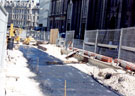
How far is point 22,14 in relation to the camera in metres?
113

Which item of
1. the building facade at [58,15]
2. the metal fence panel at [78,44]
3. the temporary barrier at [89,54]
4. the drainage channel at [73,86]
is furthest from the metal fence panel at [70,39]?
the building facade at [58,15]

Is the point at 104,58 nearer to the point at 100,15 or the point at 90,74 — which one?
the point at 90,74

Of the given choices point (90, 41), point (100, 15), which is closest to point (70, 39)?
point (90, 41)

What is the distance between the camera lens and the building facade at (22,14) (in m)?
112

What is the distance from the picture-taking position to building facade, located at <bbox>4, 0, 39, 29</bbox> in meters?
112

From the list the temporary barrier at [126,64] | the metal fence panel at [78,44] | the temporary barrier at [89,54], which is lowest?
the temporary barrier at [89,54]

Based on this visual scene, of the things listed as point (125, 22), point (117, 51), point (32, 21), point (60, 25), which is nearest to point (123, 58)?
point (117, 51)

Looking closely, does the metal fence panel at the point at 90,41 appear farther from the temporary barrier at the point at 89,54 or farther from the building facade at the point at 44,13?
the building facade at the point at 44,13

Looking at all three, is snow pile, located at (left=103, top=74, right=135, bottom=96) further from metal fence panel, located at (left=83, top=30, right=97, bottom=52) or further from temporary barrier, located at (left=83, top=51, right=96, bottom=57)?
metal fence panel, located at (left=83, top=30, right=97, bottom=52)

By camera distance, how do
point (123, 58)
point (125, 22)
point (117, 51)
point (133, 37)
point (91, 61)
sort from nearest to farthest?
point (133, 37) < point (123, 58) < point (117, 51) < point (91, 61) < point (125, 22)

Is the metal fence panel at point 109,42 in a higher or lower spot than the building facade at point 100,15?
lower

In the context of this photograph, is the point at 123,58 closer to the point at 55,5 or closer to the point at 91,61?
the point at 91,61

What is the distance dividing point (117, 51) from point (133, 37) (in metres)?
2.34

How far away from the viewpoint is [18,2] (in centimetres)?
11838
